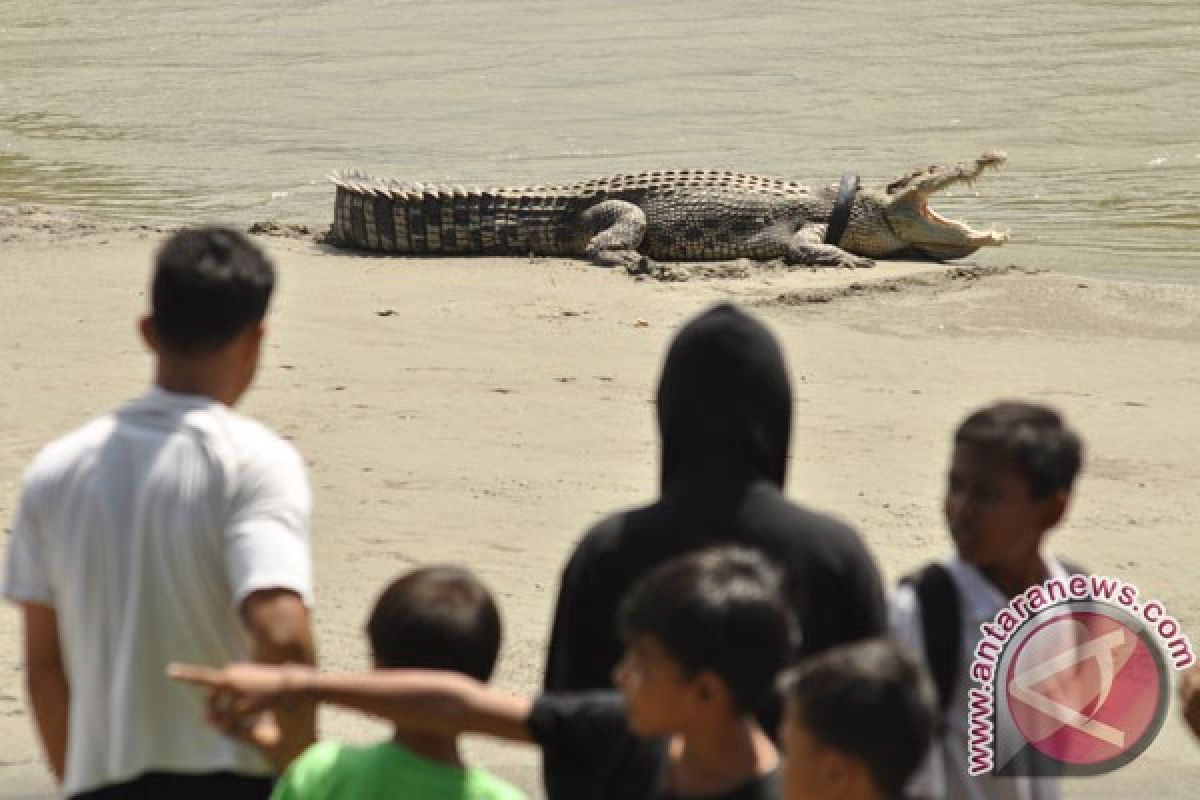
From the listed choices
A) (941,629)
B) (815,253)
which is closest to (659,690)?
(941,629)

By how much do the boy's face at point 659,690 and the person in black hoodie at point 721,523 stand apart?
0.34 metres

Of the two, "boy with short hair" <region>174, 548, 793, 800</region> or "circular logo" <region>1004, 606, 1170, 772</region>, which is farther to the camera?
"circular logo" <region>1004, 606, 1170, 772</region>

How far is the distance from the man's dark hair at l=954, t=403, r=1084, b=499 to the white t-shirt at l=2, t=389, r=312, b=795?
1168 millimetres

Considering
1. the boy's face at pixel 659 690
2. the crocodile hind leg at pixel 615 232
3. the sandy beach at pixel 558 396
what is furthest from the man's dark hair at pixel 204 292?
the crocodile hind leg at pixel 615 232

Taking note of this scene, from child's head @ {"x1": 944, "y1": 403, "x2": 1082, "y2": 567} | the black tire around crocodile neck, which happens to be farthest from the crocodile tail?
child's head @ {"x1": 944, "y1": 403, "x2": 1082, "y2": 567}

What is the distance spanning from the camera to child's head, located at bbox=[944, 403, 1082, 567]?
3305 millimetres

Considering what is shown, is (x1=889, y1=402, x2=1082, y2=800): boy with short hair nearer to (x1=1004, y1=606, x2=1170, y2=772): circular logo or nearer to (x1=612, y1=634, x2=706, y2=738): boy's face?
(x1=1004, y1=606, x2=1170, y2=772): circular logo

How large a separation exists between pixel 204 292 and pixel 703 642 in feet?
3.31

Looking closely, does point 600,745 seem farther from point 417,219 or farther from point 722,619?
point 417,219

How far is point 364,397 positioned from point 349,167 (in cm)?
760

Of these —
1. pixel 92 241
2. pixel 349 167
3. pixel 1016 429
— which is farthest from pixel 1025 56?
pixel 1016 429

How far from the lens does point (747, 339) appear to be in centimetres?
311

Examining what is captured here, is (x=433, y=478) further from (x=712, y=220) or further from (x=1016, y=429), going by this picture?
(x=712, y=220)

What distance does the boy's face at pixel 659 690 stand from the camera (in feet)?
8.78
